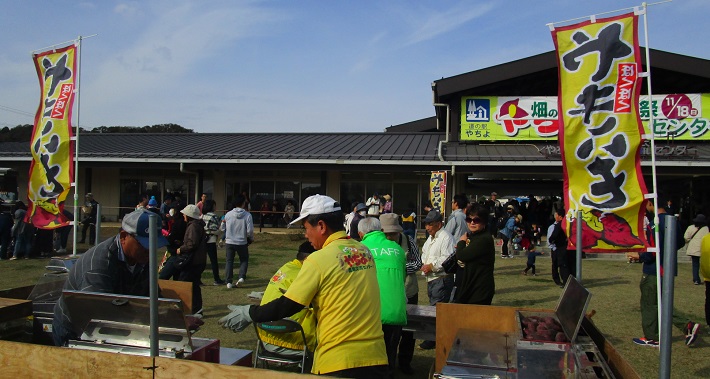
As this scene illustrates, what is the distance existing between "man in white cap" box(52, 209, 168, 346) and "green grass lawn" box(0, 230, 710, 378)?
322cm

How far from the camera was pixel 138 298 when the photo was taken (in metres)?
2.92

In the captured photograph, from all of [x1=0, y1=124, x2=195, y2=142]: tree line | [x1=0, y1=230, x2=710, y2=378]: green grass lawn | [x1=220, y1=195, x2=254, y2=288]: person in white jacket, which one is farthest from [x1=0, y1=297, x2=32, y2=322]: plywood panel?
[x1=0, y1=124, x2=195, y2=142]: tree line

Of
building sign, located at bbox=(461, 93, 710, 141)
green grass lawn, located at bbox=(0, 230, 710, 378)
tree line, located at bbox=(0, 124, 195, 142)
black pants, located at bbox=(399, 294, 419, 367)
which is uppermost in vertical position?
tree line, located at bbox=(0, 124, 195, 142)

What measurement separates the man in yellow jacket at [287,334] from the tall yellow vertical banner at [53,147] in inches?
308

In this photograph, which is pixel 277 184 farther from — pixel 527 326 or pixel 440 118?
pixel 527 326

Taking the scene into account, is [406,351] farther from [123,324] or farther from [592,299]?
[592,299]

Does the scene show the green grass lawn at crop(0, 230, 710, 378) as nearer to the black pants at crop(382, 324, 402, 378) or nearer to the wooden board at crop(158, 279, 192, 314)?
the black pants at crop(382, 324, 402, 378)

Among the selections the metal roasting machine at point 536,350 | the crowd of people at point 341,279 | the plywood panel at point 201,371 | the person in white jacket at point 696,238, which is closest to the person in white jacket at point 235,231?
the crowd of people at point 341,279

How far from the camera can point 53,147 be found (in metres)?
10.1

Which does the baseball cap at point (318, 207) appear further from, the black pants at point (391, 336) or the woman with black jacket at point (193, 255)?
the woman with black jacket at point (193, 255)

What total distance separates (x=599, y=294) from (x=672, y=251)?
8.03 m

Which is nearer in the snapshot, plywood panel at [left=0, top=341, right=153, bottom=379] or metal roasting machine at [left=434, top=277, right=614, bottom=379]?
plywood panel at [left=0, top=341, right=153, bottom=379]

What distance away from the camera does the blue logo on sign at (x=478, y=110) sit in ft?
62.3

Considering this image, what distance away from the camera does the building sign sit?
1778 cm
